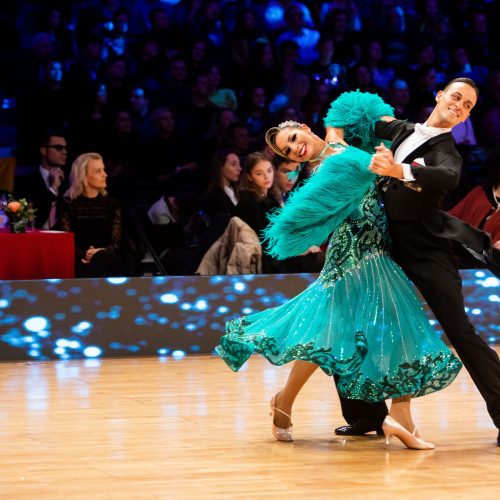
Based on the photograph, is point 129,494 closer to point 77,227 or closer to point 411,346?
point 411,346

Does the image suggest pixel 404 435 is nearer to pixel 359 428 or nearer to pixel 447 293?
pixel 359 428

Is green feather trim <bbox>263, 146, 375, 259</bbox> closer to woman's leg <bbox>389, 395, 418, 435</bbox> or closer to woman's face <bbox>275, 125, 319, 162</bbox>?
woman's face <bbox>275, 125, 319, 162</bbox>

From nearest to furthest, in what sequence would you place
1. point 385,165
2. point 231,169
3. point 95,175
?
point 385,165
point 95,175
point 231,169

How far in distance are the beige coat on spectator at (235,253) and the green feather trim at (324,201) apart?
9.35 feet

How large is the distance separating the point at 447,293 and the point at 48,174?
13.4 feet

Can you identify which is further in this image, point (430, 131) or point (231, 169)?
point (231, 169)

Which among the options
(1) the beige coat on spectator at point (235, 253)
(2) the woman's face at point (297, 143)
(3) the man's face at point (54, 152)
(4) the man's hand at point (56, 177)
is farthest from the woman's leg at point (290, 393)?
(3) the man's face at point (54, 152)

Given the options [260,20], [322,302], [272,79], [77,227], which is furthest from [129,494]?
[260,20]

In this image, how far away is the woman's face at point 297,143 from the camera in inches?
144

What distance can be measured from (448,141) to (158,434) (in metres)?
1.39

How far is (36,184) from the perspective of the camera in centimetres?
702

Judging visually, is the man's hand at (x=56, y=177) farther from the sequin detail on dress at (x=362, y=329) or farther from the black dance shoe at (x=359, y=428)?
the black dance shoe at (x=359, y=428)

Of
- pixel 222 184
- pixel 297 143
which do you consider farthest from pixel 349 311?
pixel 222 184

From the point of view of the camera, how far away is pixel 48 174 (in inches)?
278
